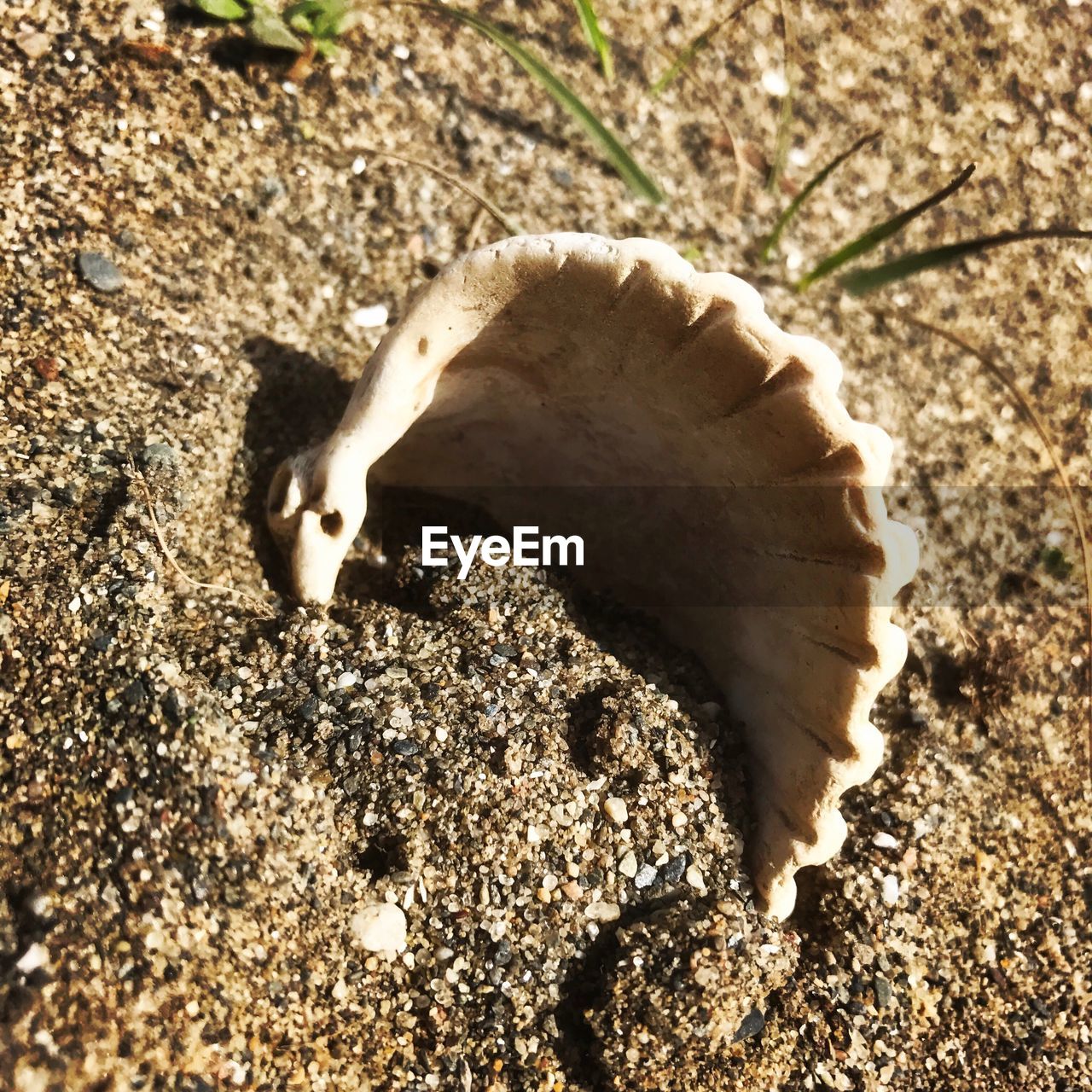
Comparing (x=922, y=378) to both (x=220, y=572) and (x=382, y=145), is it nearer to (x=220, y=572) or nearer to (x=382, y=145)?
(x=382, y=145)

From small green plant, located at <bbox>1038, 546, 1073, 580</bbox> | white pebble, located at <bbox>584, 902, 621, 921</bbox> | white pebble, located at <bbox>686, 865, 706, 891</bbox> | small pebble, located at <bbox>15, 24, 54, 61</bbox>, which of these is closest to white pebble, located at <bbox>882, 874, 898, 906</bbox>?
white pebble, located at <bbox>686, 865, 706, 891</bbox>

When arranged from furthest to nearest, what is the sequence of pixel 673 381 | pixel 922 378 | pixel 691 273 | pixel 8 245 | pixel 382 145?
pixel 922 378, pixel 382 145, pixel 8 245, pixel 673 381, pixel 691 273

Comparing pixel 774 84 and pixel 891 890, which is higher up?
pixel 774 84

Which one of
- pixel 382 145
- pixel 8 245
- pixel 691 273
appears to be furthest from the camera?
pixel 382 145

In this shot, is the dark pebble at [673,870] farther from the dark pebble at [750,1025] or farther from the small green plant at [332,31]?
the small green plant at [332,31]

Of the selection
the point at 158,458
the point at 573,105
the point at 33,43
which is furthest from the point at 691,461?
the point at 33,43

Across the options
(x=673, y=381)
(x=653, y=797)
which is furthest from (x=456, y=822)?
(x=673, y=381)

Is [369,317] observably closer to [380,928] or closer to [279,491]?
[279,491]
